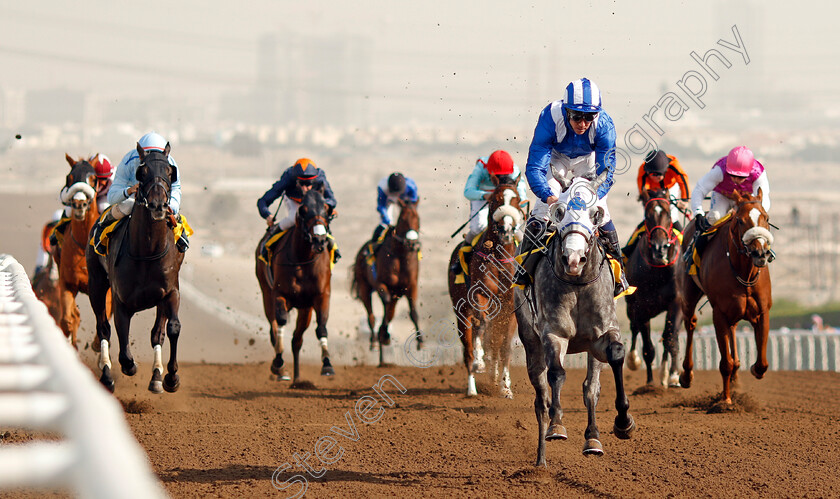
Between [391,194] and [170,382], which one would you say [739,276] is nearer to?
[170,382]

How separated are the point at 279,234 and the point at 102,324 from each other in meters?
3.09

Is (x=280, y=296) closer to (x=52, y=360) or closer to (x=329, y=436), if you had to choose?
(x=329, y=436)

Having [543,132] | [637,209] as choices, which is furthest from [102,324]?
[637,209]

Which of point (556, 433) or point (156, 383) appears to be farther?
point (156, 383)

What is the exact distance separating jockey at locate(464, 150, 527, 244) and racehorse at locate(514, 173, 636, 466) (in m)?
3.80

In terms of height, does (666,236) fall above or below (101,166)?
below

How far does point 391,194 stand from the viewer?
1602cm

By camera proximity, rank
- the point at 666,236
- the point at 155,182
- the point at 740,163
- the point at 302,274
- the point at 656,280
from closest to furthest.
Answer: the point at 155,182
the point at 740,163
the point at 666,236
the point at 302,274
the point at 656,280

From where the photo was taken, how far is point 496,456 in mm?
8195

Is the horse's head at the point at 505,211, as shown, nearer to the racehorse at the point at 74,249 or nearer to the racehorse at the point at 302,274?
the racehorse at the point at 302,274

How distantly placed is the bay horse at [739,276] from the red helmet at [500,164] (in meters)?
2.37

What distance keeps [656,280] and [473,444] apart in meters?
5.13

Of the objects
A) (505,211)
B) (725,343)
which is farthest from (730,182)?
(505,211)

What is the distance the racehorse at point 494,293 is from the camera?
1070 cm
